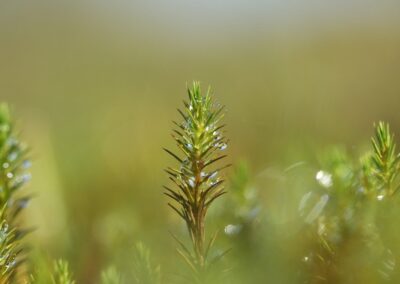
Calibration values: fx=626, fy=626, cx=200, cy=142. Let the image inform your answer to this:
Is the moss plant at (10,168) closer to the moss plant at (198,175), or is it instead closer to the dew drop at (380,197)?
the moss plant at (198,175)

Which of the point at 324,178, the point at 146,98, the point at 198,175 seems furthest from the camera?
the point at 146,98

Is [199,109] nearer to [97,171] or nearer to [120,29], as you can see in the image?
[97,171]

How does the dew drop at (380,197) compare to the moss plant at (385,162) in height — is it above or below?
below

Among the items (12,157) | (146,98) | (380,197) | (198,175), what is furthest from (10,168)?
(146,98)

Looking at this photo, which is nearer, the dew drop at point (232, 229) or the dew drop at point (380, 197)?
the dew drop at point (380, 197)

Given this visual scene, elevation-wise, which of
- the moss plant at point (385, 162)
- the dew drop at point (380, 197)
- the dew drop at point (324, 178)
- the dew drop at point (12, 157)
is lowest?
the dew drop at point (380, 197)

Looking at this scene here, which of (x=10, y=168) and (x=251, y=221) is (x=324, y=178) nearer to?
(x=251, y=221)

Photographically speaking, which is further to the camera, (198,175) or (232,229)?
(232,229)

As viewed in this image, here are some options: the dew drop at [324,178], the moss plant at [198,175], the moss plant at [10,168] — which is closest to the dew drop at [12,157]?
the moss plant at [10,168]

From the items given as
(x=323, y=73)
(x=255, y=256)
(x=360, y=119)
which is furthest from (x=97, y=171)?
(x=323, y=73)
